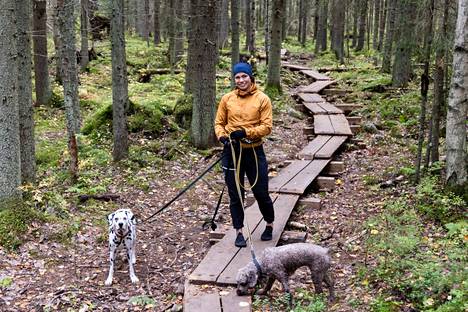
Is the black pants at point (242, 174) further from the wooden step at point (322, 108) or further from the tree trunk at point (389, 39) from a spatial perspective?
the tree trunk at point (389, 39)

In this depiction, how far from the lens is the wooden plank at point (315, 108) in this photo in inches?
605

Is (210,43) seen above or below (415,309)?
above

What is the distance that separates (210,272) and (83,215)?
343 cm

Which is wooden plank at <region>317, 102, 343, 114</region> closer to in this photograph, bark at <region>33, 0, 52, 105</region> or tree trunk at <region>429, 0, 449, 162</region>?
tree trunk at <region>429, 0, 449, 162</region>

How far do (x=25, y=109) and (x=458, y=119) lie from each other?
7.91 m

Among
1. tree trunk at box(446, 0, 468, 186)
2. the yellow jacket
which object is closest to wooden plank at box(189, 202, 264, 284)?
the yellow jacket

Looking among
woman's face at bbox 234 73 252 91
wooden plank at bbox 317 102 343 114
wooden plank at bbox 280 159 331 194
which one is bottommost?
wooden plank at bbox 280 159 331 194

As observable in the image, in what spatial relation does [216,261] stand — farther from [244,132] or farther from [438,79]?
[438,79]

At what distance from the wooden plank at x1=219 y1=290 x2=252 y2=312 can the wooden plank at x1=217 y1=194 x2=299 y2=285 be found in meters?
0.26

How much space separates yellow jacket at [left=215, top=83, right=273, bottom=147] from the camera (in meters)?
6.48

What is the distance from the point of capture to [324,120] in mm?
14281

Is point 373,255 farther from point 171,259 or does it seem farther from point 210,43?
point 210,43

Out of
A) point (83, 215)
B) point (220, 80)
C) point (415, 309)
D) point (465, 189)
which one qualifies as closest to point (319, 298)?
point (415, 309)

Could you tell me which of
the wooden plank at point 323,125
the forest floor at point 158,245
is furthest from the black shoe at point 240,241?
the wooden plank at point 323,125
